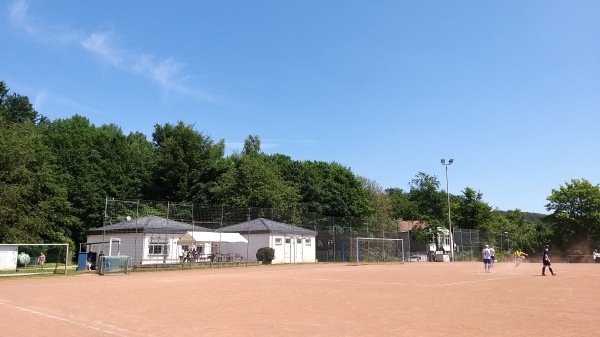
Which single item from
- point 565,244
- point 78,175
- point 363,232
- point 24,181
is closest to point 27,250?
point 24,181

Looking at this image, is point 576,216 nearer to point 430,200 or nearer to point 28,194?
point 430,200

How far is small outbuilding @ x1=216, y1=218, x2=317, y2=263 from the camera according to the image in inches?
1839

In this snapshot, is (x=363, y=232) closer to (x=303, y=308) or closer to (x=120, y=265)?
(x=120, y=265)

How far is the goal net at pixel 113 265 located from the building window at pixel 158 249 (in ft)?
31.9

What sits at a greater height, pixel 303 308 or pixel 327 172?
pixel 327 172

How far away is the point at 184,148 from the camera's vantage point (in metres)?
70.5

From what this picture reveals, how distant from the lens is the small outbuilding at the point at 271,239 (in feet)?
153

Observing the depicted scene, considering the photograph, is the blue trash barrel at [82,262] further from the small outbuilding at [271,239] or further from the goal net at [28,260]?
the small outbuilding at [271,239]

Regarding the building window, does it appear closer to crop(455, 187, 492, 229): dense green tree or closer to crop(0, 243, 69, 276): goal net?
crop(0, 243, 69, 276): goal net

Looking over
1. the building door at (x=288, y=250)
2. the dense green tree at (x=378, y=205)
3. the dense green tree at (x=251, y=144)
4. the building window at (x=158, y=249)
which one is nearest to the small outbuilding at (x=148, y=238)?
the building window at (x=158, y=249)

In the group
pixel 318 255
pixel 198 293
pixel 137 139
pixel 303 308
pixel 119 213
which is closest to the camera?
pixel 303 308

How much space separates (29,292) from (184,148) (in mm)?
53331

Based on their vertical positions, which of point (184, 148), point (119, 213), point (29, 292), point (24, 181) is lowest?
point (29, 292)

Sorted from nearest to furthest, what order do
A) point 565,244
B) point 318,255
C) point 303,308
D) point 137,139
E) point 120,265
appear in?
point 303,308, point 120,265, point 318,255, point 565,244, point 137,139
